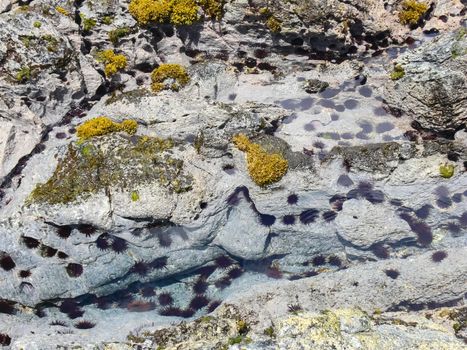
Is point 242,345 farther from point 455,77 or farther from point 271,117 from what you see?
point 455,77

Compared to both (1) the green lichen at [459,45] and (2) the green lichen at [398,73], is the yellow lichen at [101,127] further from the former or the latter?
(1) the green lichen at [459,45]

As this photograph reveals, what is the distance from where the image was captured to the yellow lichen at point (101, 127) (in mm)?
17234

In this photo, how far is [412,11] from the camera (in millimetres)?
18797

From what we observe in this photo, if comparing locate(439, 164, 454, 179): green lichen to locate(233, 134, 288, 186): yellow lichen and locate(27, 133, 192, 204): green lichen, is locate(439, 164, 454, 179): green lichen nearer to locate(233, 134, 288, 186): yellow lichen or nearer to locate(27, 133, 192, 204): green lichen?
locate(233, 134, 288, 186): yellow lichen

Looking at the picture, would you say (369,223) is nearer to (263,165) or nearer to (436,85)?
(263,165)

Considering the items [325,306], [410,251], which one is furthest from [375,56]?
[325,306]

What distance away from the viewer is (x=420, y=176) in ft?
53.0

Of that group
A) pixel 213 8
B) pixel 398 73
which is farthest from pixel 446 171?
pixel 213 8

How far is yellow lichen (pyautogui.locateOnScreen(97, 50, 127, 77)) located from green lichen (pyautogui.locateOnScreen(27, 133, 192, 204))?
3.80 meters

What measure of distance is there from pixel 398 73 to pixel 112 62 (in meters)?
11.8

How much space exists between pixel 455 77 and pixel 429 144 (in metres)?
2.61

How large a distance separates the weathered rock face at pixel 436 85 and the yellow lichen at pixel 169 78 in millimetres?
8359

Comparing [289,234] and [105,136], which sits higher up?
[105,136]

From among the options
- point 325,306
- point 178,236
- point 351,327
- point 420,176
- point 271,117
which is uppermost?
point 271,117
